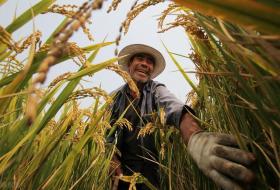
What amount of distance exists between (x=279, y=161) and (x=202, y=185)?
652mm

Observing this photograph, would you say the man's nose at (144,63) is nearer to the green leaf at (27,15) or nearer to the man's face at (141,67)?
the man's face at (141,67)

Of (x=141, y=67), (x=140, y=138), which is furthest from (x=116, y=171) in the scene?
(x=141, y=67)

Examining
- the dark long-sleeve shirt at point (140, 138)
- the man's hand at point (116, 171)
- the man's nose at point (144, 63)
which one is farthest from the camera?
the man's nose at point (144, 63)

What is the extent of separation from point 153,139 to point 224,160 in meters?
1.69

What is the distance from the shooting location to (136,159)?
113 inches

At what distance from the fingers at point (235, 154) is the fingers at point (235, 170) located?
2 centimetres

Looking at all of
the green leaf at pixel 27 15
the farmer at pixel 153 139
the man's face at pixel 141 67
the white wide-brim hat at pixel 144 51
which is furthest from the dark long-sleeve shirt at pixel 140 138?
the green leaf at pixel 27 15

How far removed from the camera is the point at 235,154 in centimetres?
91

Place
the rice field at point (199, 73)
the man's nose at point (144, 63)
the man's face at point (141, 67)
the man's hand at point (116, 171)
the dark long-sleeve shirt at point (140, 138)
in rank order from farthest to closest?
the man's nose at point (144, 63), the man's face at point (141, 67), the dark long-sleeve shirt at point (140, 138), the man's hand at point (116, 171), the rice field at point (199, 73)

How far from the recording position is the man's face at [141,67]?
3.28m

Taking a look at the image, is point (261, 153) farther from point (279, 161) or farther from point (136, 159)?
point (136, 159)

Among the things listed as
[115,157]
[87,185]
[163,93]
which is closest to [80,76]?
[87,185]

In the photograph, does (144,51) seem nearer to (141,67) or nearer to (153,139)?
(141,67)

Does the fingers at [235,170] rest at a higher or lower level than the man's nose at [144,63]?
lower
